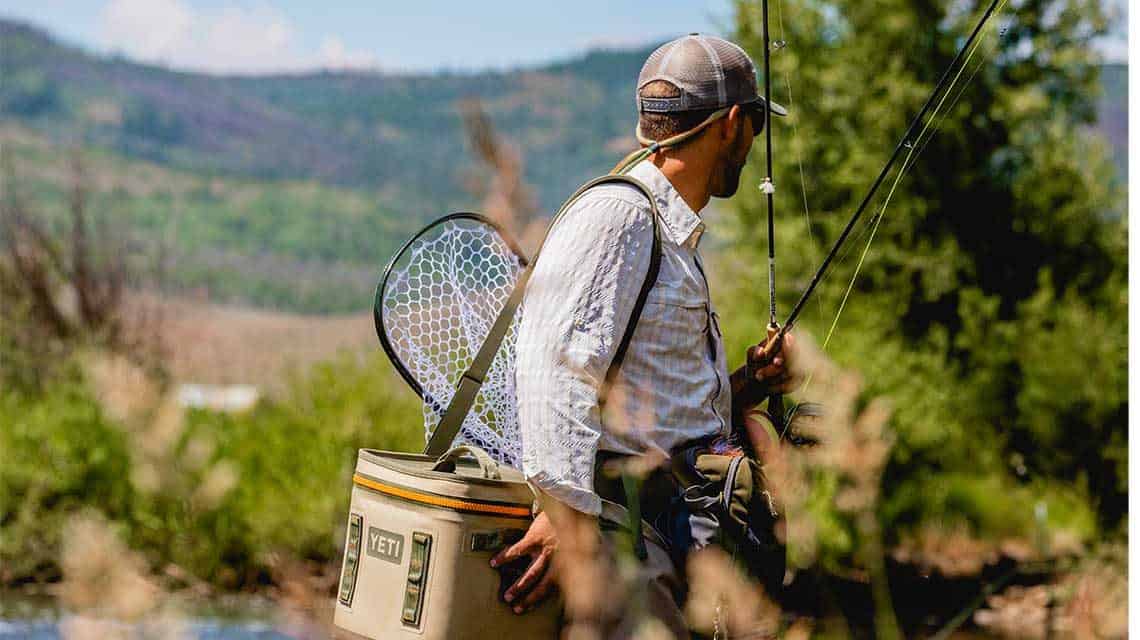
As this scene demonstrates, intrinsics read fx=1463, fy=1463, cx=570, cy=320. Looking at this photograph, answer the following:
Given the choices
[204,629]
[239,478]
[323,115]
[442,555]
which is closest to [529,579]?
[442,555]

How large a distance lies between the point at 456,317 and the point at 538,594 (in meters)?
0.74

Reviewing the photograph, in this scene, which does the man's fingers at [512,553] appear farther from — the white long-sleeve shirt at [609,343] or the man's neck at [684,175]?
the man's neck at [684,175]

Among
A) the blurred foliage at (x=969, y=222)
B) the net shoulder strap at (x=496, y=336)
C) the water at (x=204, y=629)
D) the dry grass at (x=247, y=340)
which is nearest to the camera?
the net shoulder strap at (x=496, y=336)

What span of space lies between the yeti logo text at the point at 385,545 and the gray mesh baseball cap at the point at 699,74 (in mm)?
880

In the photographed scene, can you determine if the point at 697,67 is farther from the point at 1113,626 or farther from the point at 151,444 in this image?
the point at 151,444

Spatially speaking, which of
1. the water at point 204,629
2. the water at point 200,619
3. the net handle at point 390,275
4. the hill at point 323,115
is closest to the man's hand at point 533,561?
the net handle at point 390,275

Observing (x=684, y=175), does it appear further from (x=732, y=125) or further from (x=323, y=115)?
(x=323, y=115)

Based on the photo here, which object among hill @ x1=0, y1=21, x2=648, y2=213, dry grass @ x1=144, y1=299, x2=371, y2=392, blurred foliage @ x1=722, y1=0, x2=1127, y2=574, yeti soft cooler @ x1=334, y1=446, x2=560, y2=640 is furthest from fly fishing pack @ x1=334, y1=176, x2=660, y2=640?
hill @ x1=0, y1=21, x2=648, y2=213

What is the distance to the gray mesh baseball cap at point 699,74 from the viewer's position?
2582 mm

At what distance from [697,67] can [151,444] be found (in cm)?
130

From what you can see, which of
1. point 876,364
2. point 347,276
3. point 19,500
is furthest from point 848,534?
point 347,276

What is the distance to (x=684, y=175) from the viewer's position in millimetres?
2617

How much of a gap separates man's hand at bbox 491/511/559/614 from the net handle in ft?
1.40

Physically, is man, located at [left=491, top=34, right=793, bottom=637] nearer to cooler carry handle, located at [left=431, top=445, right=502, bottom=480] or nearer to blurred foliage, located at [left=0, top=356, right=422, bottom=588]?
cooler carry handle, located at [left=431, top=445, right=502, bottom=480]
